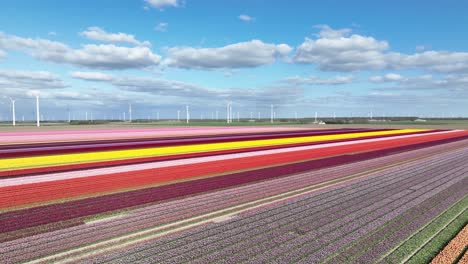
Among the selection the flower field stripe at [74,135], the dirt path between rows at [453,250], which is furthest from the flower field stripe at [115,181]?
the flower field stripe at [74,135]

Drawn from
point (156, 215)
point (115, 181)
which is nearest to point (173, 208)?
point (156, 215)

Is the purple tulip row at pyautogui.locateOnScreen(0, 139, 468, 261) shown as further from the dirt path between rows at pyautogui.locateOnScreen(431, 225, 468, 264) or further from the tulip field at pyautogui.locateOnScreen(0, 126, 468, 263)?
the dirt path between rows at pyautogui.locateOnScreen(431, 225, 468, 264)

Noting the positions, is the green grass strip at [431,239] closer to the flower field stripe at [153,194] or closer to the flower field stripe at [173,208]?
the flower field stripe at [173,208]

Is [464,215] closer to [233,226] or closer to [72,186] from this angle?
[233,226]

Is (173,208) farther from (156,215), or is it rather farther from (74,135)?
(74,135)

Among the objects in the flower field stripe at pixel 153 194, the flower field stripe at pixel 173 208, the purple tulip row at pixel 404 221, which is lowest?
the flower field stripe at pixel 153 194

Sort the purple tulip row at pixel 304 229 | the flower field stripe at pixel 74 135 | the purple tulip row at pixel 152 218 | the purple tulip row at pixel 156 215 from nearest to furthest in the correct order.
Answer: the purple tulip row at pixel 304 229 < the purple tulip row at pixel 152 218 < the purple tulip row at pixel 156 215 < the flower field stripe at pixel 74 135

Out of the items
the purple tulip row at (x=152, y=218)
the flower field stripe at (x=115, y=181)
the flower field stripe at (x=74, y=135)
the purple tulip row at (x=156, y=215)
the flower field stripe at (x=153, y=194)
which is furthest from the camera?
the flower field stripe at (x=74, y=135)
